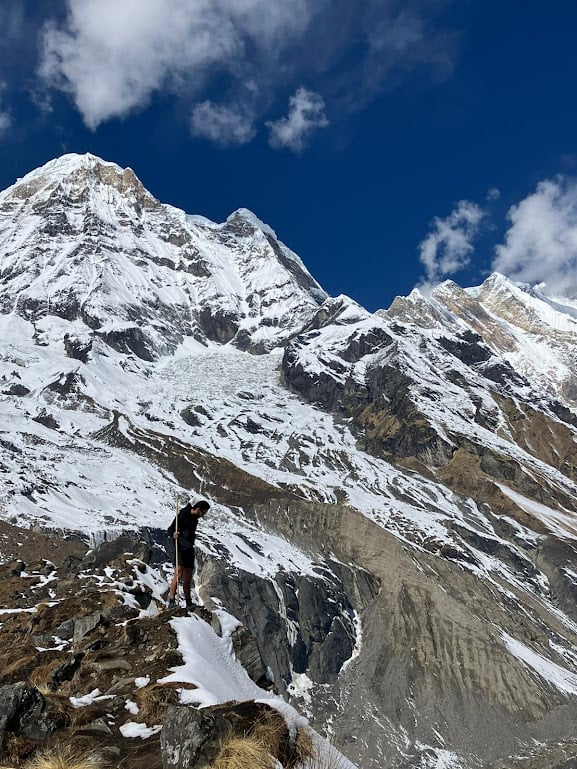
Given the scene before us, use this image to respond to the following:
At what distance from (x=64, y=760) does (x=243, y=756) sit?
205cm

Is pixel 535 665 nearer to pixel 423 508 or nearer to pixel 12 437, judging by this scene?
pixel 423 508

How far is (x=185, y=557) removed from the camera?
51.9 ft

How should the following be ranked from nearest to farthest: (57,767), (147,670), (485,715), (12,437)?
(57,767)
(147,670)
(485,715)
(12,437)

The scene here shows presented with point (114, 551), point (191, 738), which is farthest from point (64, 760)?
point (114, 551)

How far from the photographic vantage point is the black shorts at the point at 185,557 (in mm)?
15711

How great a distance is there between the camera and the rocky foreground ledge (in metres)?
6.74

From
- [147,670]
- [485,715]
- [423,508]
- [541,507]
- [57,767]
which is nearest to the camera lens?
[57,767]

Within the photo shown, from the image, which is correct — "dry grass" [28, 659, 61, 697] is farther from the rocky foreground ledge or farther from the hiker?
the hiker

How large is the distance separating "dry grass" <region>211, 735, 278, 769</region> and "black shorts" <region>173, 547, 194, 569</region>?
9.43 meters

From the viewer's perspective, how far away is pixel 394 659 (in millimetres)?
107500

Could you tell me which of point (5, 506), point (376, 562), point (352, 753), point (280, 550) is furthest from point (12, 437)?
point (352, 753)

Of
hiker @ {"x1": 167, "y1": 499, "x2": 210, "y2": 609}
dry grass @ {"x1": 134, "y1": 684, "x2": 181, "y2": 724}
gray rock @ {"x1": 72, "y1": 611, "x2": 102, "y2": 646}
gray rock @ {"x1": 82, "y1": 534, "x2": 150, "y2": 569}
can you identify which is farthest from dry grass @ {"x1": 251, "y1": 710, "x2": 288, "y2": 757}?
gray rock @ {"x1": 82, "y1": 534, "x2": 150, "y2": 569}

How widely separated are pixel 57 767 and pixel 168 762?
117cm

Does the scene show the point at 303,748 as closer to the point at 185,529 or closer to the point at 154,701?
the point at 154,701
